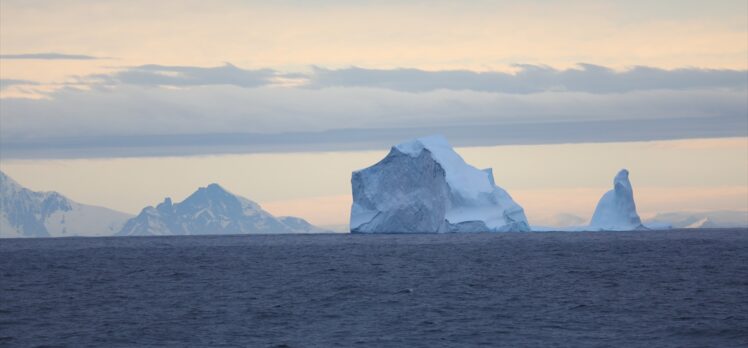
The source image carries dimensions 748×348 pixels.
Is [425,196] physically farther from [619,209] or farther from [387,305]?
[387,305]

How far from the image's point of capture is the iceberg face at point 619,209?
99562 millimetres

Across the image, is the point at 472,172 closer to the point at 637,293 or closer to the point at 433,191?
the point at 433,191

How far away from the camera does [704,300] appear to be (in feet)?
119

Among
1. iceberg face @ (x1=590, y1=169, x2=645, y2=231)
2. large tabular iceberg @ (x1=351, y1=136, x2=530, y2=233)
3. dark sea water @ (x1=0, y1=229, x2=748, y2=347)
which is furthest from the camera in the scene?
iceberg face @ (x1=590, y1=169, x2=645, y2=231)

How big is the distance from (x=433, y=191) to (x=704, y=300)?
2209 inches

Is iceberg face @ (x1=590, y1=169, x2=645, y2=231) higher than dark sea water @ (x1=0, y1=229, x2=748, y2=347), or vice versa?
iceberg face @ (x1=590, y1=169, x2=645, y2=231)

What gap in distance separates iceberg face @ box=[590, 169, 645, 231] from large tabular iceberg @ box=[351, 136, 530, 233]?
30.9 ft

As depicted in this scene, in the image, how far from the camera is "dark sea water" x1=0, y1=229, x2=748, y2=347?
91.6 feet

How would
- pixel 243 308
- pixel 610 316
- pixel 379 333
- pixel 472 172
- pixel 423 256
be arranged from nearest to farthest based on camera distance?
pixel 379 333 < pixel 610 316 < pixel 243 308 < pixel 423 256 < pixel 472 172

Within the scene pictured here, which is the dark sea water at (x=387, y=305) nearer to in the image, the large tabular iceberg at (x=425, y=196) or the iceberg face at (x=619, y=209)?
the large tabular iceberg at (x=425, y=196)

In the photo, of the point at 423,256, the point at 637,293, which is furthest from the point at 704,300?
the point at 423,256

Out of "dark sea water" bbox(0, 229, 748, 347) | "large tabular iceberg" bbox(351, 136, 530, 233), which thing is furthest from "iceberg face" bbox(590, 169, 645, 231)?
"dark sea water" bbox(0, 229, 748, 347)

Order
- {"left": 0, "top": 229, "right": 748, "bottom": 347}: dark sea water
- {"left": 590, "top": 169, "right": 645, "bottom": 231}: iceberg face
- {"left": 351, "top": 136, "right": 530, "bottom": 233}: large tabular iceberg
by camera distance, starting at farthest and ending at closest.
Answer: {"left": 590, "top": 169, "right": 645, "bottom": 231}: iceberg face, {"left": 351, "top": 136, "right": 530, "bottom": 233}: large tabular iceberg, {"left": 0, "top": 229, "right": 748, "bottom": 347}: dark sea water

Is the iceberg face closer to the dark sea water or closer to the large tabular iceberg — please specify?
the large tabular iceberg
